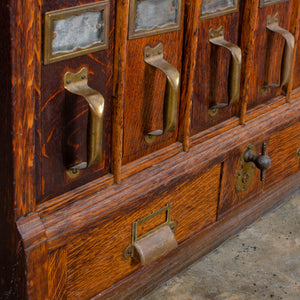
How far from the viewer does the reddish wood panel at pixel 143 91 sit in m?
1.61

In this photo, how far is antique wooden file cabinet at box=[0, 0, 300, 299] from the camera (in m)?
1.36

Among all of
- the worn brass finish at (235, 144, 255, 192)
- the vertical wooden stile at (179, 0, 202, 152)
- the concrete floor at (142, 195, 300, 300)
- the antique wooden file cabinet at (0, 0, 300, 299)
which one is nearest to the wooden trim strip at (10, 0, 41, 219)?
the antique wooden file cabinet at (0, 0, 300, 299)

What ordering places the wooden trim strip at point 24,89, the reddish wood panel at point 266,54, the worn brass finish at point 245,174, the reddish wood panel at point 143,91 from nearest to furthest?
the wooden trim strip at point 24,89 < the reddish wood panel at point 143,91 < the reddish wood panel at point 266,54 < the worn brass finish at point 245,174

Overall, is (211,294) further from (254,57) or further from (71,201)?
(254,57)

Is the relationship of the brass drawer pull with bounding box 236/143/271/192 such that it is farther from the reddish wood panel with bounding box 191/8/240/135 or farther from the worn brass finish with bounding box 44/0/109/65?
the worn brass finish with bounding box 44/0/109/65

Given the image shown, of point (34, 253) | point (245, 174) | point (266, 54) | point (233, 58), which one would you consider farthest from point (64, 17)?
point (245, 174)

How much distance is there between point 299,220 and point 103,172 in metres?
0.98

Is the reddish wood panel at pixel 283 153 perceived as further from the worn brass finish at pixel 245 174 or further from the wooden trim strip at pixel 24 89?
the wooden trim strip at pixel 24 89

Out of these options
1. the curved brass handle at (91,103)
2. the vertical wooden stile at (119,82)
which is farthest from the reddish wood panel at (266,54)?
the curved brass handle at (91,103)

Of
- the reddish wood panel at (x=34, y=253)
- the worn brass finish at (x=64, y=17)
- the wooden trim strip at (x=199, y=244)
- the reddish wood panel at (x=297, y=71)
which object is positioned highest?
the worn brass finish at (x=64, y=17)

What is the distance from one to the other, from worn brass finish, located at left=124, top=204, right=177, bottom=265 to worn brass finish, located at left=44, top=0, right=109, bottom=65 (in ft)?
1.78

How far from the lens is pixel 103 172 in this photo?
164 cm

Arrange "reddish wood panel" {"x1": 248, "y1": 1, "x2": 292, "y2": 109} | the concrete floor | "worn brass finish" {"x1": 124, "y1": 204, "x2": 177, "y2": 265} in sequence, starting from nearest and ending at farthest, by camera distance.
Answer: "worn brass finish" {"x1": 124, "y1": 204, "x2": 177, "y2": 265}
the concrete floor
"reddish wood panel" {"x1": 248, "y1": 1, "x2": 292, "y2": 109}

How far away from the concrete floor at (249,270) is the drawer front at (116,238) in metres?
0.14
